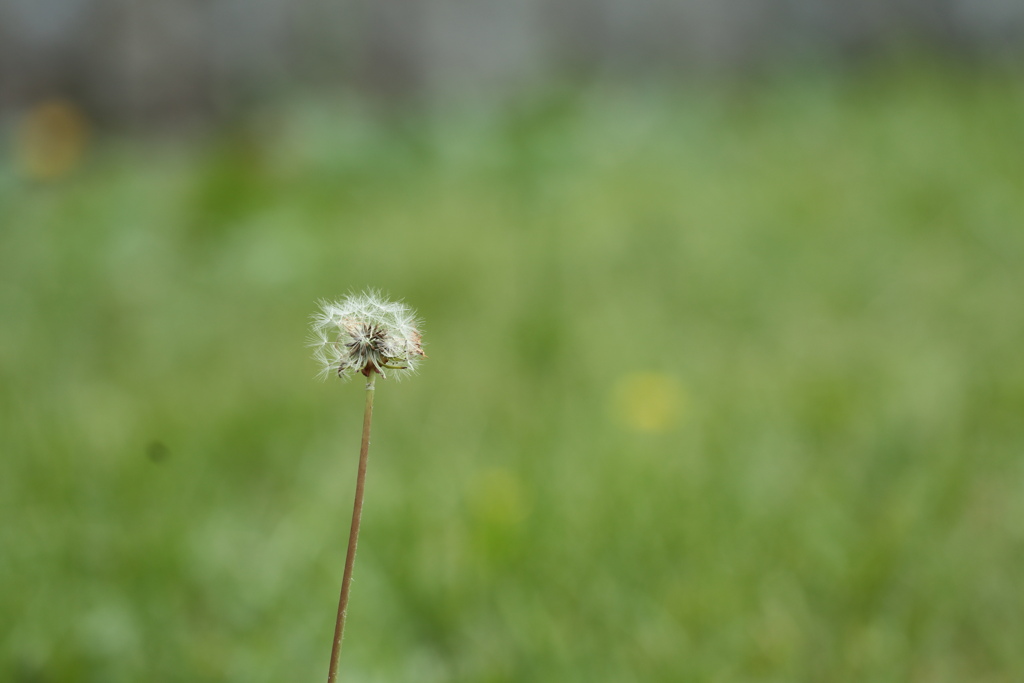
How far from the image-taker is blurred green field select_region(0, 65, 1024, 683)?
1234 mm

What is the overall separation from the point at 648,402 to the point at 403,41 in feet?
11.1

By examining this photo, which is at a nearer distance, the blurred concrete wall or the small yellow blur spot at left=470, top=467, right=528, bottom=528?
the small yellow blur spot at left=470, top=467, right=528, bottom=528

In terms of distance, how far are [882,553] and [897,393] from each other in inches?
23.4

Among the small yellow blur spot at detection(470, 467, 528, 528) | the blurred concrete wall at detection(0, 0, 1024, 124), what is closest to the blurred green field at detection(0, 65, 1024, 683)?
the small yellow blur spot at detection(470, 467, 528, 528)

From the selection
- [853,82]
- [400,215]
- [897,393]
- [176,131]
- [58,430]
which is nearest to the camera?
[58,430]

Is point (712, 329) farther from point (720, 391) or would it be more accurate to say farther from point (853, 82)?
point (853, 82)

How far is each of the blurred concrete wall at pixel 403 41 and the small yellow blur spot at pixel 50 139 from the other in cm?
8

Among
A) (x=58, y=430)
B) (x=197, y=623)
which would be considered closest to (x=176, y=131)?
(x=58, y=430)

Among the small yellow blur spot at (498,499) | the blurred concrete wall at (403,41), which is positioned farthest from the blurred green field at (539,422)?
the blurred concrete wall at (403,41)

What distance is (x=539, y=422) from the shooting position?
1822mm

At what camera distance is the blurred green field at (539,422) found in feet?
4.05

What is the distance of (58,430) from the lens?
1728 mm

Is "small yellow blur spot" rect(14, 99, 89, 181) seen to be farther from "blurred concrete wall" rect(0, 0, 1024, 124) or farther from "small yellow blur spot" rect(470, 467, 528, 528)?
"small yellow blur spot" rect(470, 467, 528, 528)

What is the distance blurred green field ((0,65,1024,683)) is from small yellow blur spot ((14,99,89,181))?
13 cm
